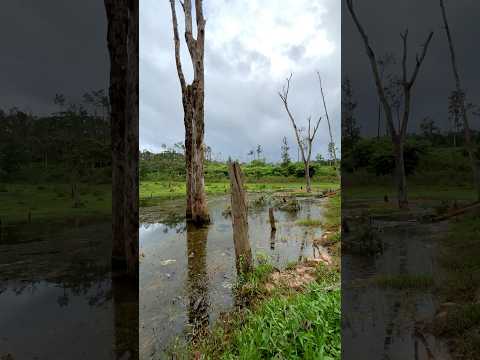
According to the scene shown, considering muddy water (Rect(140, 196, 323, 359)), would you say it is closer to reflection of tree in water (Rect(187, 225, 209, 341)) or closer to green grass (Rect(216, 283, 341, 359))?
reflection of tree in water (Rect(187, 225, 209, 341))

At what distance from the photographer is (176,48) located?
1178 centimetres

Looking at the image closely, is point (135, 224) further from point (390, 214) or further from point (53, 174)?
point (390, 214)

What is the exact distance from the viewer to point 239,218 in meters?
5.54

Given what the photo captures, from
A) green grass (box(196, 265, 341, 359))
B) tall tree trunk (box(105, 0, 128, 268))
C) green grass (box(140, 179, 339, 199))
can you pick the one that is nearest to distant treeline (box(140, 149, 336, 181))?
green grass (box(140, 179, 339, 199))

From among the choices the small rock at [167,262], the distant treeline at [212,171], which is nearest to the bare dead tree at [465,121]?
the small rock at [167,262]

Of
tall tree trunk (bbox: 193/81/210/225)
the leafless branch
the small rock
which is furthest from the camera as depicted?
the leafless branch

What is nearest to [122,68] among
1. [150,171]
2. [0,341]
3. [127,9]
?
[127,9]

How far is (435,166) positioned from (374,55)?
0.58m

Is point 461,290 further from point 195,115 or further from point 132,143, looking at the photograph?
point 195,115

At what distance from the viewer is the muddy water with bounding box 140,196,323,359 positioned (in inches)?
156

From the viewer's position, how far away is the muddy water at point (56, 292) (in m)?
1.45

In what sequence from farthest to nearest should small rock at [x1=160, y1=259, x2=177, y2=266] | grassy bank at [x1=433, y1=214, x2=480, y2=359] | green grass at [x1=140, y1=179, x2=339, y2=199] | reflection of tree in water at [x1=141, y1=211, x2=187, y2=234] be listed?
green grass at [x1=140, y1=179, x2=339, y2=199] → reflection of tree in water at [x1=141, y1=211, x2=187, y2=234] → small rock at [x1=160, y1=259, x2=177, y2=266] → grassy bank at [x1=433, y1=214, x2=480, y2=359]

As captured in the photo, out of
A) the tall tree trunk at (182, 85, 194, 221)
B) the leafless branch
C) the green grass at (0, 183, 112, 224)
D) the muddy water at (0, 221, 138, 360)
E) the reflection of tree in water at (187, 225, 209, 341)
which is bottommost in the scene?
the reflection of tree in water at (187, 225, 209, 341)

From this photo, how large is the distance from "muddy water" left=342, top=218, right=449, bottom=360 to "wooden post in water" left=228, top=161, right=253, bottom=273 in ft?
13.5
